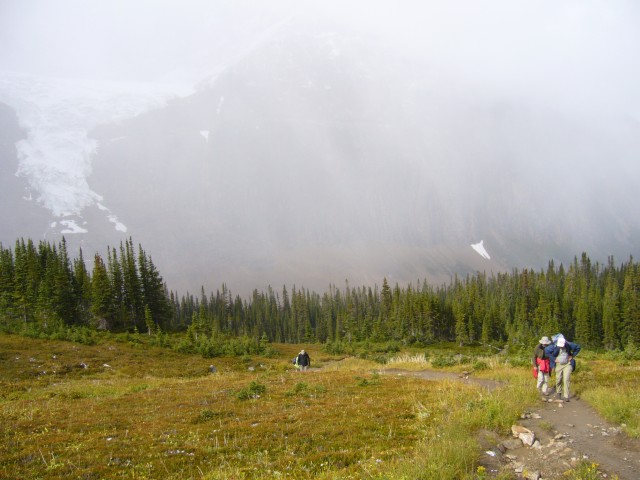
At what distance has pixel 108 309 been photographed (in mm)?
78125

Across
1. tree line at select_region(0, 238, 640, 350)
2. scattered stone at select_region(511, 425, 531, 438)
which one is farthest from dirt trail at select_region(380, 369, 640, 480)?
tree line at select_region(0, 238, 640, 350)

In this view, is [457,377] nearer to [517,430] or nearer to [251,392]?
[517,430]

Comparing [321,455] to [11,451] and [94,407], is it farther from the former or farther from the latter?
[94,407]

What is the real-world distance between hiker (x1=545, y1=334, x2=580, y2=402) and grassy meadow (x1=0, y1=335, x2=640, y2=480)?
1011mm

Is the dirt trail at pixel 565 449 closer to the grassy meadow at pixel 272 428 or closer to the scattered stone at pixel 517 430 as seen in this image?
the scattered stone at pixel 517 430

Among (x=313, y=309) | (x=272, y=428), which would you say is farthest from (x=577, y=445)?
(x=313, y=309)

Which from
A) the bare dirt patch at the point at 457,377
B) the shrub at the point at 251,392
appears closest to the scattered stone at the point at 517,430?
the bare dirt patch at the point at 457,377

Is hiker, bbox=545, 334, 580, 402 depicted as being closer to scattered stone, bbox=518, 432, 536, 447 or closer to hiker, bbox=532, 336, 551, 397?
hiker, bbox=532, 336, 551, 397

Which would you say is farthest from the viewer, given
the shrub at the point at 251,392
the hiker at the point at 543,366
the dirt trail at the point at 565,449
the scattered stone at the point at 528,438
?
the shrub at the point at 251,392

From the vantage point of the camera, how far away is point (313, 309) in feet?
541

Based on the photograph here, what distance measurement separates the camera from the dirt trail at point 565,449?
957 centimetres

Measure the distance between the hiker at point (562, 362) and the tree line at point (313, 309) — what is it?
5155 cm

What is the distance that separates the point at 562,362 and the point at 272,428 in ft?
44.6

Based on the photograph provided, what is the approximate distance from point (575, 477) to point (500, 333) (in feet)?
369
